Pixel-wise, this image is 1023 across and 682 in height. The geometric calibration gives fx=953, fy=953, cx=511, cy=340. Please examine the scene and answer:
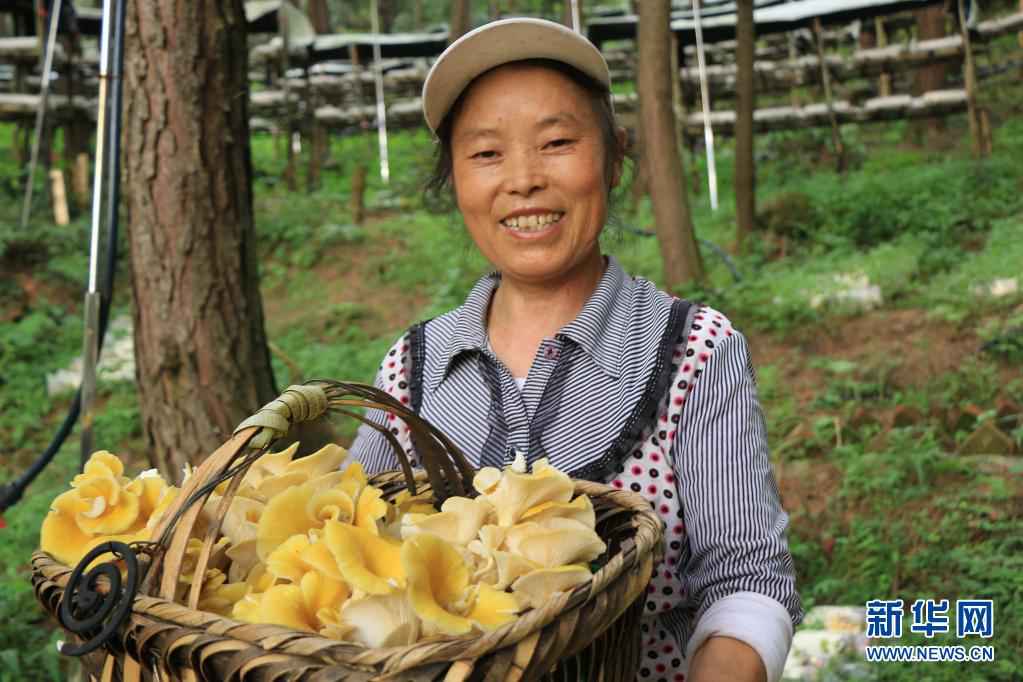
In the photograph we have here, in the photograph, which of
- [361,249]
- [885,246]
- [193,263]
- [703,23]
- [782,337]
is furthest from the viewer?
[703,23]

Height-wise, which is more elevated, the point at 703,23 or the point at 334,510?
the point at 703,23

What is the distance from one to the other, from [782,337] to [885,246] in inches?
68.0

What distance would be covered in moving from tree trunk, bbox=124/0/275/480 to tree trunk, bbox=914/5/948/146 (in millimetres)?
9644

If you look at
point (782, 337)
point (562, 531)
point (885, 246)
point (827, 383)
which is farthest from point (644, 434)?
point (885, 246)

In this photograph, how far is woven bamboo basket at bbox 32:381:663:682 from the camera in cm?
86

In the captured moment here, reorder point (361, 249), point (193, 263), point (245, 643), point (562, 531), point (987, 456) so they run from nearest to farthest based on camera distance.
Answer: point (245, 643)
point (562, 531)
point (193, 263)
point (987, 456)
point (361, 249)

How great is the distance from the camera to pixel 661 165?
20.6ft

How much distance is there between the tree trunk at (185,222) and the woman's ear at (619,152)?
1.81 metres

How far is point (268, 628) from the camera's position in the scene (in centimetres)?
89

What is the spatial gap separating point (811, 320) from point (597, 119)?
480 cm

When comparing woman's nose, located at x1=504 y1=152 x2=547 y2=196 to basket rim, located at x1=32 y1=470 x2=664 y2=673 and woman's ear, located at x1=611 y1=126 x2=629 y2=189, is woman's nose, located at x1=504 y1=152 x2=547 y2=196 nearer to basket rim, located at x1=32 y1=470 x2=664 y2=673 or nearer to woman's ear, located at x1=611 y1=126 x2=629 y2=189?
woman's ear, located at x1=611 y1=126 x2=629 y2=189

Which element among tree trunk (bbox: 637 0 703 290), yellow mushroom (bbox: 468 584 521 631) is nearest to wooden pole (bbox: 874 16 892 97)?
tree trunk (bbox: 637 0 703 290)

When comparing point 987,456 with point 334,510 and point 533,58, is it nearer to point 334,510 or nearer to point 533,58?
point 533,58

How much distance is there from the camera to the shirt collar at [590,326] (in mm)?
1552
